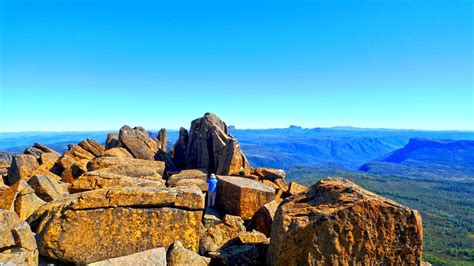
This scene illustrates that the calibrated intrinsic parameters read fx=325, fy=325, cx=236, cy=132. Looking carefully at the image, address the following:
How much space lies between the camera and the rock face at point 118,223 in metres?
10.1

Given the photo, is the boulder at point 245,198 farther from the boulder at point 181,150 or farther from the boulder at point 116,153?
the boulder at point 181,150

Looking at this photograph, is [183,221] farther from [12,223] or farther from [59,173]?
[59,173]

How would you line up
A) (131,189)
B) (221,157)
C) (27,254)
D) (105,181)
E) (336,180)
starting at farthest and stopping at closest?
(221,157) → (105,181) → (336,180) → (131,189) → (27,254)

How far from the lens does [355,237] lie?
9.34 m

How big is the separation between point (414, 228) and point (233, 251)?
224 inches

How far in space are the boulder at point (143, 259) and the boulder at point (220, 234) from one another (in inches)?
89.6

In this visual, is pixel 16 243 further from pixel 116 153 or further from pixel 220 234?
pixel 116 153

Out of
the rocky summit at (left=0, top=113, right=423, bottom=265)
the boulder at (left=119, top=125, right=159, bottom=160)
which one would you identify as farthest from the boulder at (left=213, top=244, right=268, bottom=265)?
the boulder at (left=119, top=125, right=159, bottom=160)

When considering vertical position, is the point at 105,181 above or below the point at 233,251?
above

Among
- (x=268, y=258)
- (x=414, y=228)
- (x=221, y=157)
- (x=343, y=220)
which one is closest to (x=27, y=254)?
(x=268, y=258)

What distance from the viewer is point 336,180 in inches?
486

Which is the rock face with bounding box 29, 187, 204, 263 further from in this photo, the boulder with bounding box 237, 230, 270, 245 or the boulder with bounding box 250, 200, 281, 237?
the boulder with bounding box 250, 200, 281, 237

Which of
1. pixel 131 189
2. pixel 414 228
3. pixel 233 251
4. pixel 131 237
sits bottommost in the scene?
pixel 233 251

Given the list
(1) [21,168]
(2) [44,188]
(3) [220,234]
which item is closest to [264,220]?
(3) [220,234]
